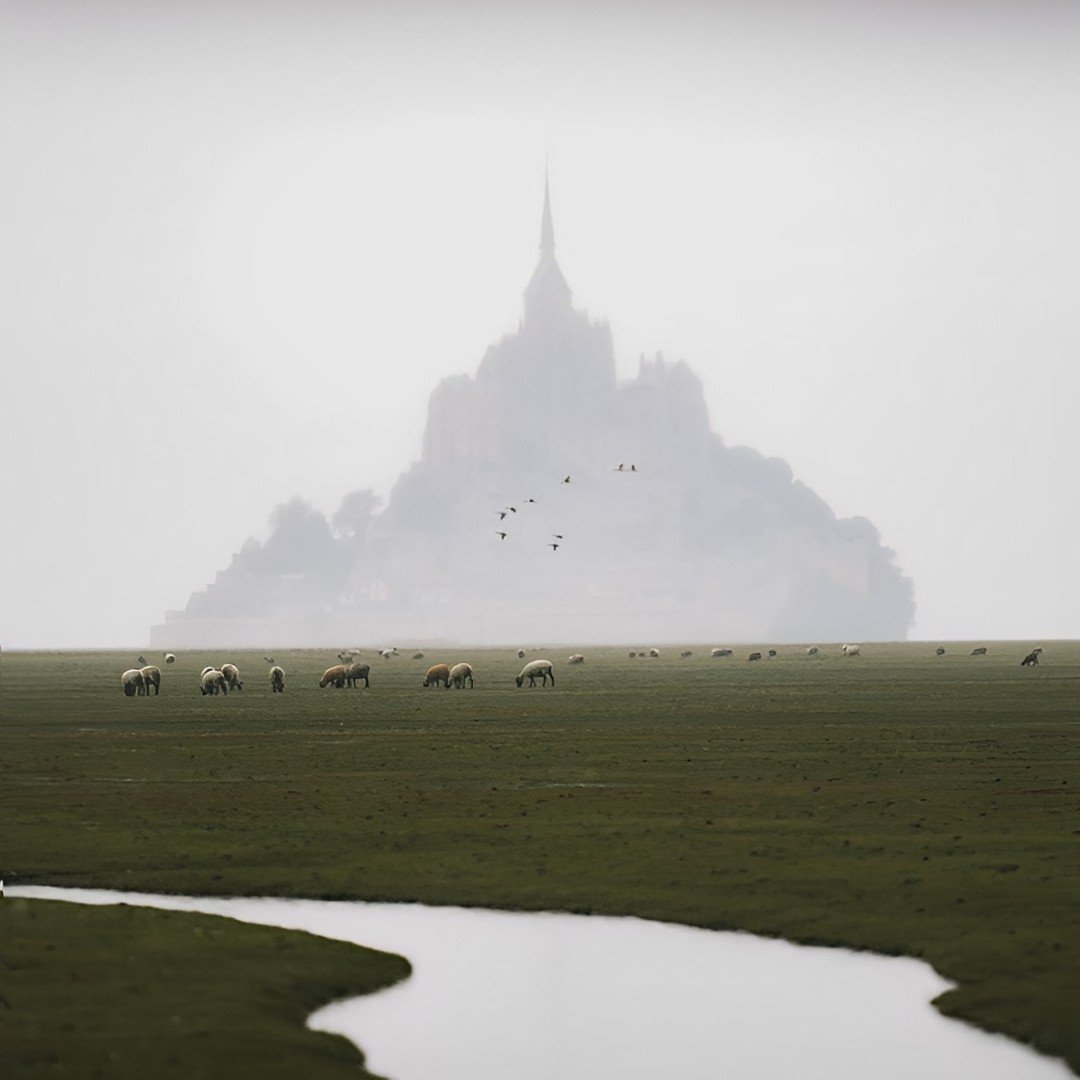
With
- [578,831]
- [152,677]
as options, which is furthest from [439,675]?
[578,831]

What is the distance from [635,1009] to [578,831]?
39.4ft

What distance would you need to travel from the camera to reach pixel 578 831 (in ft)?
99.9

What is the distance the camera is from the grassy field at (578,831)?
20.0 m

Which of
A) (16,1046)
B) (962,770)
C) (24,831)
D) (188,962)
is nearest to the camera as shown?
(16,1046)

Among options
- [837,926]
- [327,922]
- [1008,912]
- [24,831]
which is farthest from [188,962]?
[24,831]

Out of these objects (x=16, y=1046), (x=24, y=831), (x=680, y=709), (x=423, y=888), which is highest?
(x=680, y=709)

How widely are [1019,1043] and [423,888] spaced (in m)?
10.5

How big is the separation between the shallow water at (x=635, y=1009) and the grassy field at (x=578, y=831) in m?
0.56

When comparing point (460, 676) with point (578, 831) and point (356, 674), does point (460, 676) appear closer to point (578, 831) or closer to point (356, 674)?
point (356, 674)

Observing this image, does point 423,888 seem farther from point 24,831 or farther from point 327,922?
point 24,831

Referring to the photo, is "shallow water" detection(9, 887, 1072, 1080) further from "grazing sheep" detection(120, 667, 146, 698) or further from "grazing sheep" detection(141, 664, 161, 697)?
"grazing sheep" detection(141, 664, 161, 697)

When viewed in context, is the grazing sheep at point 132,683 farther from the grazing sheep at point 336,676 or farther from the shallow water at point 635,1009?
the shallow water at point 635,1009

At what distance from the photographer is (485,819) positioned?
32125 mm

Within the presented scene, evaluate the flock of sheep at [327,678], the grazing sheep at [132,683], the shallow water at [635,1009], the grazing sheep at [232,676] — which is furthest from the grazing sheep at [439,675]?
the shallow water at [635,1009]
